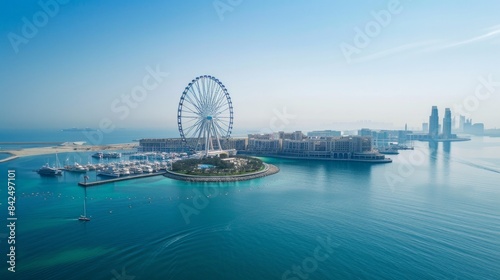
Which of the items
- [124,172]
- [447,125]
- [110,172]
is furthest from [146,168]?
[447,125]

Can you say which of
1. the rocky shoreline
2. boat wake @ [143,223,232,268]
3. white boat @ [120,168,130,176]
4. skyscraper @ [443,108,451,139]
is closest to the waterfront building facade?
skyscraper @ [443,108,451,139]

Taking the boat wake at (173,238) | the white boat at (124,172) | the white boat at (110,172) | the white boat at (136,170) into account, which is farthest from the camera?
the white boat at (136,170)

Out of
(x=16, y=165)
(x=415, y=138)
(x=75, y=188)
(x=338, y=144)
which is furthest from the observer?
(x=415, y=138)

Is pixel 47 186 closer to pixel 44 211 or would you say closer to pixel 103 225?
pixel 44 211

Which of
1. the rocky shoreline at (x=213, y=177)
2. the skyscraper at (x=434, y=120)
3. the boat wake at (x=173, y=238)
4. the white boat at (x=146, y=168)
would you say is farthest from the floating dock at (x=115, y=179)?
the skyscraper at (x=434, y=120)

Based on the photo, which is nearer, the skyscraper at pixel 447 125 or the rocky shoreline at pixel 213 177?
the rocky shoreline at pixel 213 177

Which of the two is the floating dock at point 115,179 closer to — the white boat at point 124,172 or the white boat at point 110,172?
the white boat at point 124,172

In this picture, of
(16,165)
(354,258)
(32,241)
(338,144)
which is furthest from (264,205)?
(16,165)

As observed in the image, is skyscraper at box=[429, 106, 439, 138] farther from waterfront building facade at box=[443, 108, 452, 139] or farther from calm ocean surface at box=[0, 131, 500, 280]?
calm ocean surface at box=[0, 131, 500, 280]
